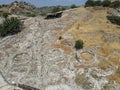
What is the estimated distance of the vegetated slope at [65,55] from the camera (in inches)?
2217

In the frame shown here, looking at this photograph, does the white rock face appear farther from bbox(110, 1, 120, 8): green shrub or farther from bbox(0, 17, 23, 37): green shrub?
bbox(110, 1, 120, 8): green shrub

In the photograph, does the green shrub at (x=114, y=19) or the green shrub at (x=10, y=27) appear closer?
the green shrub at (x=10, y=27)

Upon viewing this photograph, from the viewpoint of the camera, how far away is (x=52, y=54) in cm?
6294

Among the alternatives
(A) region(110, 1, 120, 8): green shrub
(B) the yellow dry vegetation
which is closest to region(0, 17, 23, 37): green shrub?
(B) the yellow dry vegetation

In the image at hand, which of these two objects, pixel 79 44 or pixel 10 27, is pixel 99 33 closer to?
pixel 79 44

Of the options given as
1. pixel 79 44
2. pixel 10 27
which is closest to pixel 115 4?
pixel 79 44

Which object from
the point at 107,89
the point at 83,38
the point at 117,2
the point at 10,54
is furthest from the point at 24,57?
the point at 117,2

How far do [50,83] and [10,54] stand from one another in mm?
13927

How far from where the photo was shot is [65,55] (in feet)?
203

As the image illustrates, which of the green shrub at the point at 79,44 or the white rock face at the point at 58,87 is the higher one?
the green shrub at the point at 79,44

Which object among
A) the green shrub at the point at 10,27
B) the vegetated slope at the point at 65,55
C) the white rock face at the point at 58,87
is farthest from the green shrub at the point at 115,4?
the white rock face at the point at 58,87

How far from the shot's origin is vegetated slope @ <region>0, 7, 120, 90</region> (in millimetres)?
56312

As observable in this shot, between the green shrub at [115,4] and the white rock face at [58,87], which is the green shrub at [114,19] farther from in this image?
the white rock face at [58,87]

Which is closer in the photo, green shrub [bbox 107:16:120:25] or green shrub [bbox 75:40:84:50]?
green shrub [bbox 75:40:84:50]
